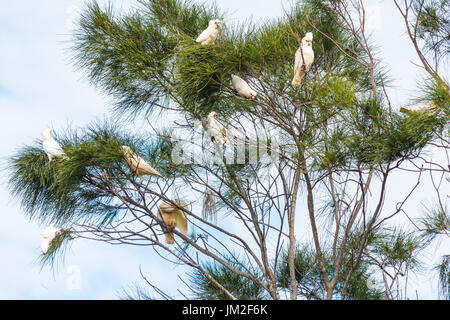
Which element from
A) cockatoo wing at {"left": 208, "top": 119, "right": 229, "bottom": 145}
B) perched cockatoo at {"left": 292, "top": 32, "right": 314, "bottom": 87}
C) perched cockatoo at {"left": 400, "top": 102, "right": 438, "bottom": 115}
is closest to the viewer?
perched cockatoo at {"left": 400, "top": 102, "right": 438, "bottom": 115}

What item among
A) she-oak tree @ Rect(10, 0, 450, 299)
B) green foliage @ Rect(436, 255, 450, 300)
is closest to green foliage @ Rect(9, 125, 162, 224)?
she-oak tree @ Rect(10, 0, 450, 299)

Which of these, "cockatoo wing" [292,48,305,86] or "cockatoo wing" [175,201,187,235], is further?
"cockatoo wing" [175,201,187,235]

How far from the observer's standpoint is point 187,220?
82.1 inches

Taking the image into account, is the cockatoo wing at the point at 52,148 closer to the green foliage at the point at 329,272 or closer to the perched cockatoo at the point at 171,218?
the perched cockatoo at the point at 171,218

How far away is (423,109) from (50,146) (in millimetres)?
1187

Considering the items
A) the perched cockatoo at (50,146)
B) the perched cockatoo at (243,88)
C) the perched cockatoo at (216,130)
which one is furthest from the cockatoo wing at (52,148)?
the perched cockatoo at (243,88)

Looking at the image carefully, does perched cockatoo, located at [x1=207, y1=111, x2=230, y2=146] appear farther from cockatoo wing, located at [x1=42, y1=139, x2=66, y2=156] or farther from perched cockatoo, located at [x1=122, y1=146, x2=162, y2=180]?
cockatoo wing, located at [x1=42, y1=139, x2=66, y2=156]

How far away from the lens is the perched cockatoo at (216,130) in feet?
6.30

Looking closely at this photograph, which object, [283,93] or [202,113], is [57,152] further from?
[283,93]

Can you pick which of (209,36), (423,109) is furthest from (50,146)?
(423,109)

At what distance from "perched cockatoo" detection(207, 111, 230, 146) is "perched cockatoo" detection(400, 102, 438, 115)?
57cm

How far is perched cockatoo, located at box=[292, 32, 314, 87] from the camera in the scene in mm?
1824

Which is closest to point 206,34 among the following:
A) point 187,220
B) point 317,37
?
point 317,37

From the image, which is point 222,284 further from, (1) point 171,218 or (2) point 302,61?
(2) point 302,61
